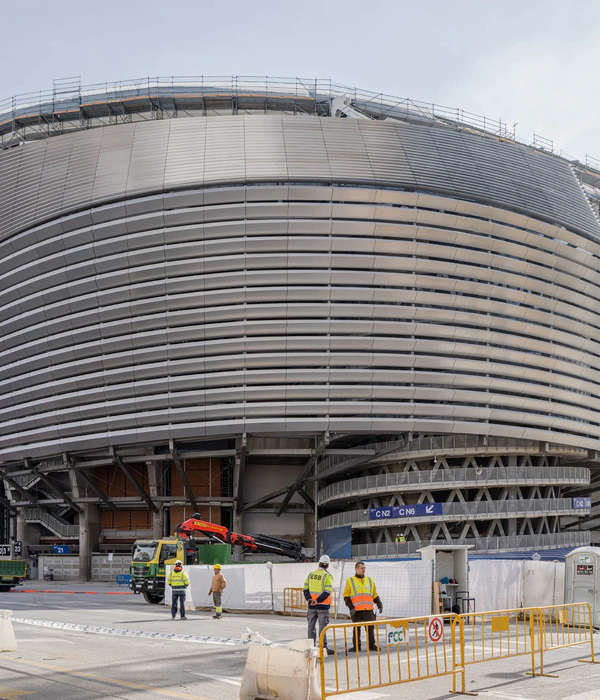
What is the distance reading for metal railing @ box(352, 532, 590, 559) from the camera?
173 ft

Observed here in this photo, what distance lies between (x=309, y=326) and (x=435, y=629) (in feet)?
142

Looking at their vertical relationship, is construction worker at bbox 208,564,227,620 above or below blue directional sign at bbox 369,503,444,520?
below

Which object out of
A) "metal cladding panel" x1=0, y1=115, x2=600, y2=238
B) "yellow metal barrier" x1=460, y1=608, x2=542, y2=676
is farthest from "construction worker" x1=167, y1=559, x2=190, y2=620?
"metal cladding panel" x1=0, y1=115, x2=600, y2=238

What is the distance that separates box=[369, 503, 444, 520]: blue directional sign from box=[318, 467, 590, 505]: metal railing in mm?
1389

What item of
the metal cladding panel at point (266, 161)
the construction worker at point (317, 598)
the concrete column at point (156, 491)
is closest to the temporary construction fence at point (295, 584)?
the construction worker at point (317, 598)

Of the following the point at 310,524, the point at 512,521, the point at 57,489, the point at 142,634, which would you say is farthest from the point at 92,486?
the point at 142,634

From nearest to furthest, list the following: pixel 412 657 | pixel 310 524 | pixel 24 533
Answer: pixel 412 657
pixel 310 524
pixel 24 533

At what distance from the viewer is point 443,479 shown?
57.1 m

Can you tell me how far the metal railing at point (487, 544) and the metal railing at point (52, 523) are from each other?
2540 cm

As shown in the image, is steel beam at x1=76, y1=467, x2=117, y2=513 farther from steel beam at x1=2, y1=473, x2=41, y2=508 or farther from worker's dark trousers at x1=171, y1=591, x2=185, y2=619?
worker's dark trousers at x1=171, y1=591, x2=185, y2=619

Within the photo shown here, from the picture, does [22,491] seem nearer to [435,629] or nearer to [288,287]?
[288,287]

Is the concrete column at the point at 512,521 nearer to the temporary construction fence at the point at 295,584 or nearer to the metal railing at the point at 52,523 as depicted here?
the temporary construction fence at the point at 295,584

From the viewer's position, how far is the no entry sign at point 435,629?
44.0 feet

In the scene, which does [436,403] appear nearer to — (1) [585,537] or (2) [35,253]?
(1) [585,537]
